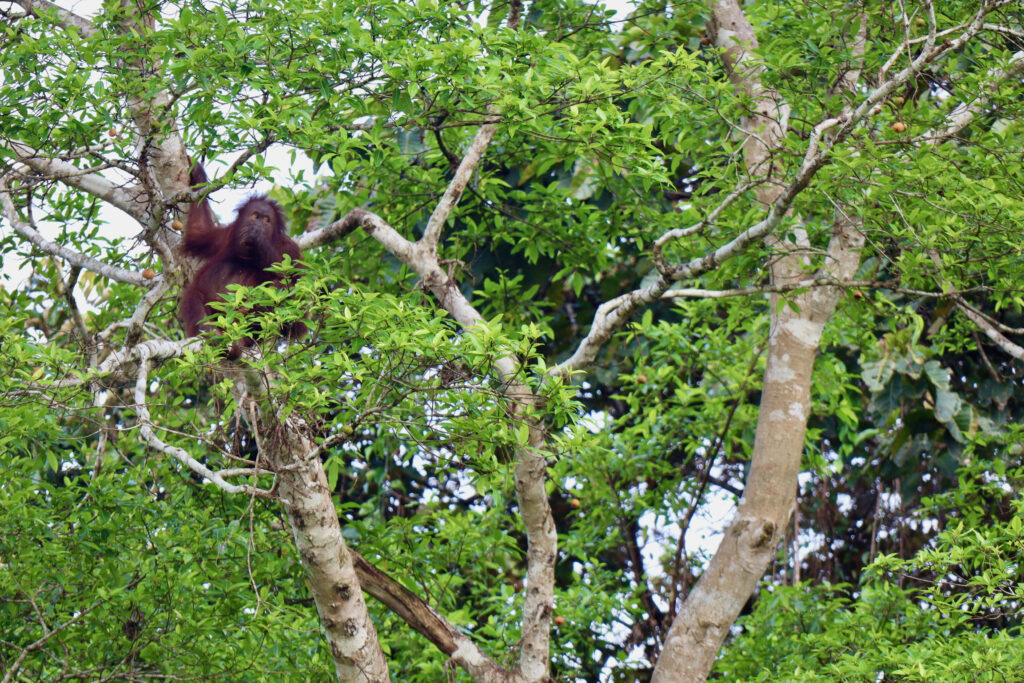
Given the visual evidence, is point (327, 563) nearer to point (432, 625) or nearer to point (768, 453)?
point (432, 625)

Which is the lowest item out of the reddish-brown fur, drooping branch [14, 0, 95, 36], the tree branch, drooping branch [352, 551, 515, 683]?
drooping branch [352, 551, 515, 683]

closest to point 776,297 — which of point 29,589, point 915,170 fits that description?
point 915,170

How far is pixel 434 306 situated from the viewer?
4.61m

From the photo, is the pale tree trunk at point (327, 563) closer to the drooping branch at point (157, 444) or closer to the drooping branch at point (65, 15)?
the drooping branch at point (157, 444)

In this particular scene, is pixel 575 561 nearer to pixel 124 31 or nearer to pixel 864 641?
pixel 864 641

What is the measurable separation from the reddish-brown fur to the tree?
105 millimetres

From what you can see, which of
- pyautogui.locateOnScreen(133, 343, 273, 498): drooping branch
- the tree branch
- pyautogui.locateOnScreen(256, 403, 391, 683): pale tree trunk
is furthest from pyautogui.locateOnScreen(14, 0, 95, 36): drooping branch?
pyautogui.locateOnScreen(256, 403, 391, 683): pale tree trunk

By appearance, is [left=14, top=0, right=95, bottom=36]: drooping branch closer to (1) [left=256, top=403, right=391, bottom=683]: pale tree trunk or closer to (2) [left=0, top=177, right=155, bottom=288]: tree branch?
(2) [left=0, top=177, right=155, bottom=288]: tree branch

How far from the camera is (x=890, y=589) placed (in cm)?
545

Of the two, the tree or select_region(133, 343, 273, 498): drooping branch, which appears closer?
select_region(133, 343, 273, 498): drooping branch

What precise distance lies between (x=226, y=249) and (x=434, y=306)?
1165 millimetres

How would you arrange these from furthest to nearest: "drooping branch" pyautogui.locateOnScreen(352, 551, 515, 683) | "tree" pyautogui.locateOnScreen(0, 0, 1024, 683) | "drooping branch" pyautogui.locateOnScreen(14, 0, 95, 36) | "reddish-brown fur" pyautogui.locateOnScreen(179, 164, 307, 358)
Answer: "reddish-brown fur" pyautogui.locateOnScreen(179, 164, 307, 358) < "drooping branch" pyautogui.locateOnScreen(14, 0, 95, 36) < "drooping branch" pyautogui.locateOnScreen(352, 551, 515, 683) < "tree" pyautogui.locateOnScreen(0, 0, 1024, 683)

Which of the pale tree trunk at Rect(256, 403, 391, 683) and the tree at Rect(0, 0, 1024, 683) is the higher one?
the tree at Rect(0, 0, 1024, 683)

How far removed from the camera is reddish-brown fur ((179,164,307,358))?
16.0ft
